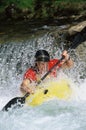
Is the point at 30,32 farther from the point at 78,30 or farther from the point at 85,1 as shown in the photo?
the point at 85,1

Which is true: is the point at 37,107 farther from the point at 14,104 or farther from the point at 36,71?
the point at 36,71

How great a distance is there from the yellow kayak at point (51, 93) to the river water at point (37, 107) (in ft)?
0.30

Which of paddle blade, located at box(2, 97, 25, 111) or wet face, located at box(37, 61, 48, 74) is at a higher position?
wet face, located at box(37, 61, 48, 74)

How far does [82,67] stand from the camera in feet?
31.7

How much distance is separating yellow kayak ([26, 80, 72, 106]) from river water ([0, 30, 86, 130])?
9cm

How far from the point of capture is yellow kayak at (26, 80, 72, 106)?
24.7ft

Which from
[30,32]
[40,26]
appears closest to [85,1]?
[40,26]

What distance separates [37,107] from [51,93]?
0.35 metres

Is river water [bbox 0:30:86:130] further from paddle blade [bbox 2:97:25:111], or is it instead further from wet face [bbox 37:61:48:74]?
wet face [bbox 37:61:48:74]

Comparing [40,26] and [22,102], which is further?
[40,26]

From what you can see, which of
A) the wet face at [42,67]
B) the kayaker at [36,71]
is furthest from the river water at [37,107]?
the wet face at [42,67]

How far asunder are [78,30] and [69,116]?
12.0 feet

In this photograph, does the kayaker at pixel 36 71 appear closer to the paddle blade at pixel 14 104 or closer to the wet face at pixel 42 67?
the wet face at pixel 42 67

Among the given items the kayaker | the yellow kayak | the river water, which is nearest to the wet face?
the kayaker
